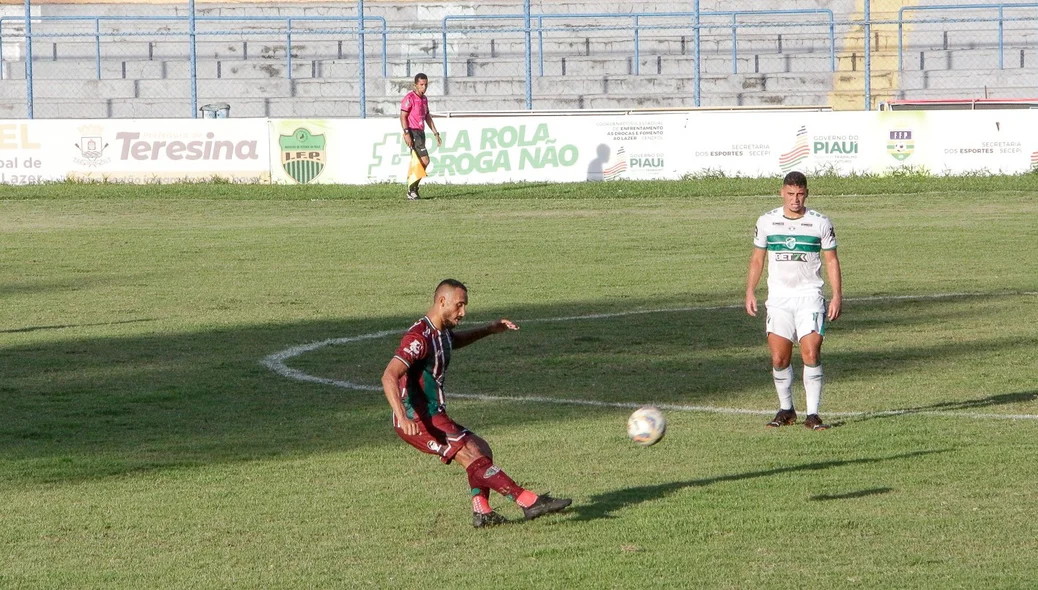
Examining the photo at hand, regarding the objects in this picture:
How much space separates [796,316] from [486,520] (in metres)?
3.78

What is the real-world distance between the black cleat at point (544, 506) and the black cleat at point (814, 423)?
3077mm

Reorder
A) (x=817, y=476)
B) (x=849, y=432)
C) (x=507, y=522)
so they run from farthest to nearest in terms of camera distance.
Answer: (x=849, y=432)
(x=817, y=476)
(x=507, y=522)

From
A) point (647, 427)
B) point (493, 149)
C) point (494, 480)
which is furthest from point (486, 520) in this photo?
point (493, 149)

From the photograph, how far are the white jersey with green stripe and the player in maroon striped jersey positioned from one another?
3.51m

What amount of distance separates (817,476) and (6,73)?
3575 centimetres

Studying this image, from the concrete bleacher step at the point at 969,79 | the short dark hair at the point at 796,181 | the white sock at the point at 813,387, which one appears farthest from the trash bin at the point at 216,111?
the white sock at the point at 813,387

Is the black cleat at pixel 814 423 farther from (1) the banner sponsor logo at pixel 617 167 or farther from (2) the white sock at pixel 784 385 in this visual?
(1) the banner sponsor logo at pixel 617 167

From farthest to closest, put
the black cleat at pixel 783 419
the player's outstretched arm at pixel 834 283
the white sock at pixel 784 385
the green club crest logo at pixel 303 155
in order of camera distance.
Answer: the green club crest logo at pixel 303 155 < the player's outstretched arm at pixel 834 283 < the white sock at pixel 784 385 < the black cleat at pixel 783 419

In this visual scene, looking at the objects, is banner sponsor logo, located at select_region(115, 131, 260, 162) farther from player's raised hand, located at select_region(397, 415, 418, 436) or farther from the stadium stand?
player's raised hand, located at select_region(397, 415, 418, 436)

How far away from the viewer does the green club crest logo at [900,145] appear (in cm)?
2891

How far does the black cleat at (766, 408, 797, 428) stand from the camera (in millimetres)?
10414

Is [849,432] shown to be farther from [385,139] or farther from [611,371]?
[385,139]

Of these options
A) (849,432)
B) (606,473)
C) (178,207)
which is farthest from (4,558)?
(178,207)

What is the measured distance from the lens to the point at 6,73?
132 feet
